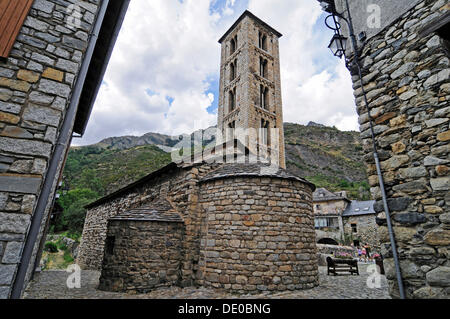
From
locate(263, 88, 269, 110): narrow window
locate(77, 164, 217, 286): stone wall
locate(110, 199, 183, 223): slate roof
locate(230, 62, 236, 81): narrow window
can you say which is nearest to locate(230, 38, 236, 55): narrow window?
locate(230, 62, 236, 81): narrow window

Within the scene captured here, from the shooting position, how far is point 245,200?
22.0 feet

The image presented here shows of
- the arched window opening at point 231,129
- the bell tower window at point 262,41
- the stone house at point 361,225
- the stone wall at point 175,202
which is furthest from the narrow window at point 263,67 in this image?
the stone house at point 361,225

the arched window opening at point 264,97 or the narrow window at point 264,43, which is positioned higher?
the narrow window at point 264,43

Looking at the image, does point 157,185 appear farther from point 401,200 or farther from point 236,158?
point 401,200

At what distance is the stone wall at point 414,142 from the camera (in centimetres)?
259

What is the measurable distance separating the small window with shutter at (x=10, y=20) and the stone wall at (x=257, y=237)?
5562 millimetres

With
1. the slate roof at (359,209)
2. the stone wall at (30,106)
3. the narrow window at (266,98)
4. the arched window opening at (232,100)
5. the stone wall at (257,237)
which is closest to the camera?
the stone wall at (30,106)

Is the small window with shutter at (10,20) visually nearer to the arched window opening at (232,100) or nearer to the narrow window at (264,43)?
the arched window opening at (232,100)

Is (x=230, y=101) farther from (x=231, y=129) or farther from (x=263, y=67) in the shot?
(x=263, y=67)

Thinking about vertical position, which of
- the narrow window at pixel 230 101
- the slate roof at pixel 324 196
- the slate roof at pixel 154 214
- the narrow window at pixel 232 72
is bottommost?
the slate roof at pixel 154 214

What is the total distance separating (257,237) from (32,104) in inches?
219

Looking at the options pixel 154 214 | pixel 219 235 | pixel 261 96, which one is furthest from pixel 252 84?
pixel 219 235
